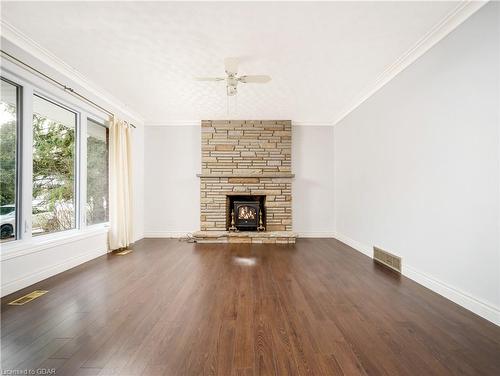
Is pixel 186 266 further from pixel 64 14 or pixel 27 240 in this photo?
pixel 64 14

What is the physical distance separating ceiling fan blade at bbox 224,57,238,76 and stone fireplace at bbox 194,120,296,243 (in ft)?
7.99

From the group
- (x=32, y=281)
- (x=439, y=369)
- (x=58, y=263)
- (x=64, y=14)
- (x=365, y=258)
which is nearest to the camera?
(x=439, y=369)

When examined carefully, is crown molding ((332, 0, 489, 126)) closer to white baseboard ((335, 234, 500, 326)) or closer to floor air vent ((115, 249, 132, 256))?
white baseboard ((335, 234, 500, 326))

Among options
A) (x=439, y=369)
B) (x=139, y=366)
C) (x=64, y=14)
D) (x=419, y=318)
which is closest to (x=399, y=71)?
(x=419, y=318)

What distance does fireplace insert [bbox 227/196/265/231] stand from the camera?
16.7ft

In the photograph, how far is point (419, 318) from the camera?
187 cm

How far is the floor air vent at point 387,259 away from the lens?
2.95 metres

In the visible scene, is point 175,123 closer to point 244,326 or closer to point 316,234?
point 316,234

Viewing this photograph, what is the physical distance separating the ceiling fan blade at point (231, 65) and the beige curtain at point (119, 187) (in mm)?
2479

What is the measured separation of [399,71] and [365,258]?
2612 millimetres

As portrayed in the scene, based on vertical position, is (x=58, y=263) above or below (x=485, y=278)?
below

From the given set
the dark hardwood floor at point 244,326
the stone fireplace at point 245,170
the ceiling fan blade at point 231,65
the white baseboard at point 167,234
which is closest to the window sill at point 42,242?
the dark hardwood floor at point 244,326

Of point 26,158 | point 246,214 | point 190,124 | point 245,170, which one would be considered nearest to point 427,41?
point 245,170

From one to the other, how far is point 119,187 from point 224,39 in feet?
9.90
